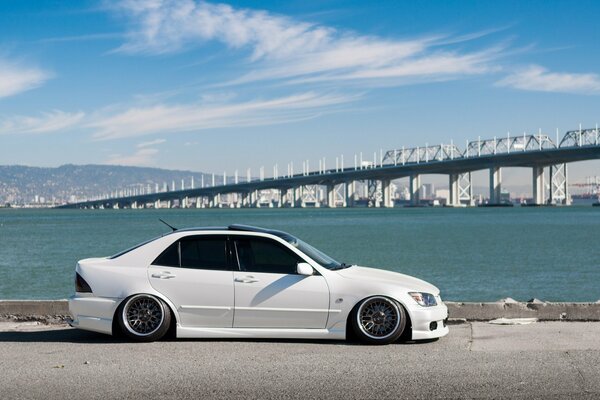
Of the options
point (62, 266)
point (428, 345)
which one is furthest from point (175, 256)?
point (62, 266)

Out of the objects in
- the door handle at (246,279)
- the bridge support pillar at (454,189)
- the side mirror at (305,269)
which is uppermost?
the bridge support pillar at (454,189)

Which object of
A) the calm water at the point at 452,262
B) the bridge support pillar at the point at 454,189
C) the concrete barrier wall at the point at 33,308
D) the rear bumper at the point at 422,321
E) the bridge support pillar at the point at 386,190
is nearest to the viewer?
the rear bumper at the point at 422,321

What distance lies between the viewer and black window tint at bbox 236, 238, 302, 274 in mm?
9922

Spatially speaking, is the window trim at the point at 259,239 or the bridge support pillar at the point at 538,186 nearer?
the window trim at the point at 259,239

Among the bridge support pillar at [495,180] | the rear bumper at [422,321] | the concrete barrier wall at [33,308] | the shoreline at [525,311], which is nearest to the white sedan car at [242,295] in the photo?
the rear bumper at [422,321]

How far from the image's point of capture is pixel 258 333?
388 inches

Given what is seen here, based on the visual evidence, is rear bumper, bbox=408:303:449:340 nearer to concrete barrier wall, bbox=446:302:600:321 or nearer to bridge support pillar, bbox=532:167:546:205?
concrete barrier wall, bbox=446:302:600:321

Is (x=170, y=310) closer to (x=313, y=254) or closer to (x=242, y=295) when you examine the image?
(x=242, y=295)

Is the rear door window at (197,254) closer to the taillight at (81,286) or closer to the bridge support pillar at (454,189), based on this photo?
the taillight at (81,286)

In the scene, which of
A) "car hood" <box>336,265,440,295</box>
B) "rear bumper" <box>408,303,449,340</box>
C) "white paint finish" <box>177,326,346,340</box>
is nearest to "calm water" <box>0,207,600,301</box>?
"car hood" <box>336,265,440,295</box>

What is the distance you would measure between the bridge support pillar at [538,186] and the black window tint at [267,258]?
158323mm

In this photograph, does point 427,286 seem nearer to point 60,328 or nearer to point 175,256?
point 175,256

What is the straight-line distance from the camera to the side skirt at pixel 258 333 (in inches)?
386

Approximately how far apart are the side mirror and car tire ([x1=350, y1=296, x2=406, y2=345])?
0.59m
